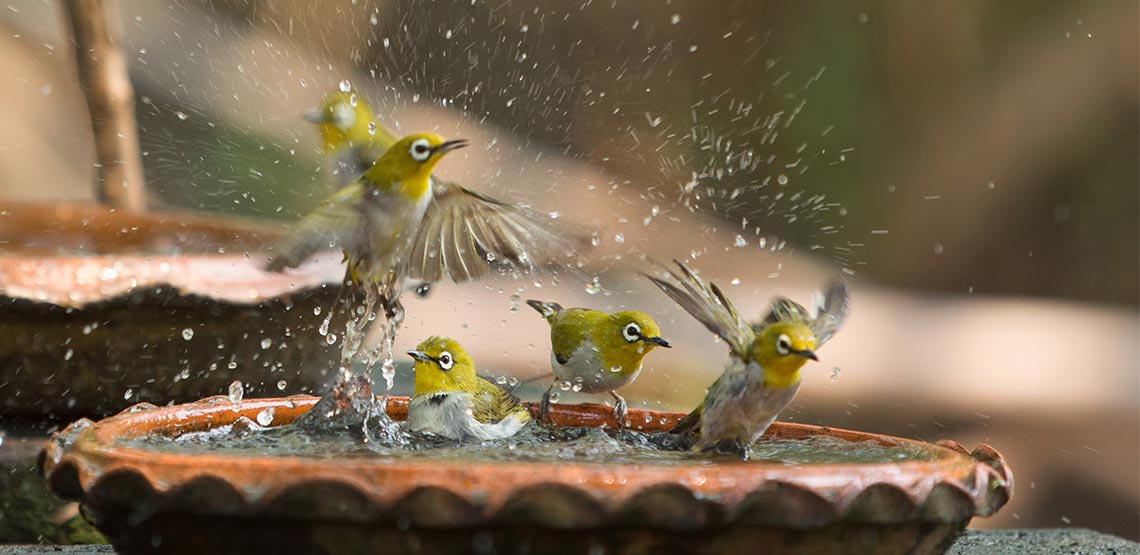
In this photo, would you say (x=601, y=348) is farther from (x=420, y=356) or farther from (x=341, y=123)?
(x=341, y=123)

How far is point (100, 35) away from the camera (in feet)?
16.0

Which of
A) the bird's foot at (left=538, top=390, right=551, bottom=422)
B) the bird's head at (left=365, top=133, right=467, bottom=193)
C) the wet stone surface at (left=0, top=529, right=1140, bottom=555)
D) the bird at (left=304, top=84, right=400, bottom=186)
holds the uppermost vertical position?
the bird at (left=304, top=84, right=400, bottom=186)

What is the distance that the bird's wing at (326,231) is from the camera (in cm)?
229

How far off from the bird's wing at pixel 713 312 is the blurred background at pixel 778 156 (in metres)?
4.82

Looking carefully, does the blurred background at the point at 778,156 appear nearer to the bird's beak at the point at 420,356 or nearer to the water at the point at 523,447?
the bird's beak at the point at 420,356

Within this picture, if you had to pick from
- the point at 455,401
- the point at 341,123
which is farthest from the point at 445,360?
the point at 341,123

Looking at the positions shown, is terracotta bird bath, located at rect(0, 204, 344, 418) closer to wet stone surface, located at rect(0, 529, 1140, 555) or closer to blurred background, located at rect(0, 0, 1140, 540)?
wet stone surface, located at rect(0, 529, 1140, 555)

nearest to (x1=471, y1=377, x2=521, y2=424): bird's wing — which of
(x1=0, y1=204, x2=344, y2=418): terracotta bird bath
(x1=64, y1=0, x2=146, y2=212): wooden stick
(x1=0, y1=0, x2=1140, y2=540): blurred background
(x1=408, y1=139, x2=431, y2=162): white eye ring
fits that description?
(x1=408, y1=139, x2=431, y2=162): white eye ring

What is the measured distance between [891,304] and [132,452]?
288 inches

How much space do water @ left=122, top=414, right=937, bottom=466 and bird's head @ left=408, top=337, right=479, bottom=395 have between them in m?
0.13

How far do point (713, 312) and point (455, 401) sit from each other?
0.59 m

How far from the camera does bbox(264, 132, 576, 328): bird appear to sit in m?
2.48

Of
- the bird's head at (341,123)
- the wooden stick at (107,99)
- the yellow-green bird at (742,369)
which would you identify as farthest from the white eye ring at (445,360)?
the wooden stick at (107,99)

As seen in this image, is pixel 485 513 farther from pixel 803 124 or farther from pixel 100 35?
pixel 803 124
